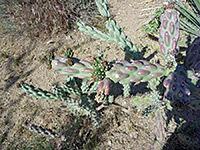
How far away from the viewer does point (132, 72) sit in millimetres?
1287

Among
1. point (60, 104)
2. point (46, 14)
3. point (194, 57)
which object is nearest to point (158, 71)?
point (194, 57)

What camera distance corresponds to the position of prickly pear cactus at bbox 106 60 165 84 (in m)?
1.26

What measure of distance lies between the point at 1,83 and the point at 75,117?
1.77m

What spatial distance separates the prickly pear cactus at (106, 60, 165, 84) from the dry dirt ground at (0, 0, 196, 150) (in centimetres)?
103

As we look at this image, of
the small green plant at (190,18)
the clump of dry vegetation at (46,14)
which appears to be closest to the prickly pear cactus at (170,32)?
the small green plant at (190,18)

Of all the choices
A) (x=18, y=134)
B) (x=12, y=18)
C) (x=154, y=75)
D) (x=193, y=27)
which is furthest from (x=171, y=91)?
(x=12, y=18)

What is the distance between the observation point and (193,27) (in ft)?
8.90

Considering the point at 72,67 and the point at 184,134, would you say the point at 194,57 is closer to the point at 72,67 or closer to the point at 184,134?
the point at 184,134

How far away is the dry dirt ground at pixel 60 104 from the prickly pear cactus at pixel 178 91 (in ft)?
3.34

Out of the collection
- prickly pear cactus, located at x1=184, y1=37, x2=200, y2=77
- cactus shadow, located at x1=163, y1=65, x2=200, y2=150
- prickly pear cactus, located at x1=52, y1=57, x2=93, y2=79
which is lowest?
cactus shadow, located at x1=163, y1=65, x2=200, y2=150

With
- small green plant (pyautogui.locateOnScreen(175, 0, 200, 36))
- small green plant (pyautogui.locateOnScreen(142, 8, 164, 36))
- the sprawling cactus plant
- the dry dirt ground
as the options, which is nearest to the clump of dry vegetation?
the dry dirt ground

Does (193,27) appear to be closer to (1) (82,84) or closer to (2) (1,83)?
(1) (82,84)

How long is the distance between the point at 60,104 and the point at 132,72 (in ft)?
5.78

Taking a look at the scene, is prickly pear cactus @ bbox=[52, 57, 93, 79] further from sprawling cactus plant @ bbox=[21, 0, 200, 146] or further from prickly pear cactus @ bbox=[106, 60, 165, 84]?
prickly pear cactus @ bbox=[106, 60, 165, 84]
